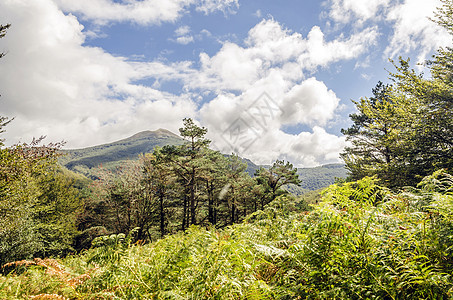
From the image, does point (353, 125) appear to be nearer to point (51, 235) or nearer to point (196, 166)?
point (196, 166)

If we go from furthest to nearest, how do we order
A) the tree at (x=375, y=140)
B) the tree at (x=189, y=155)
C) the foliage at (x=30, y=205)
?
the tree at (x=189, y=155) → the tree at (x=375, y=140) → the foliage at (x=30, y=205)

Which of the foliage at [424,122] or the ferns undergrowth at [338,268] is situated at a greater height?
the foliage at [424,122]

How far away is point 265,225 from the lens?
17.6ft

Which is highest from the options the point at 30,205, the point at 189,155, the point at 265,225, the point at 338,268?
the point at 189,155

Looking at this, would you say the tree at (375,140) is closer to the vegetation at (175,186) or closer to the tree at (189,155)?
the vegetation at (175,186)

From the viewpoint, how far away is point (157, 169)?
25.0 metres

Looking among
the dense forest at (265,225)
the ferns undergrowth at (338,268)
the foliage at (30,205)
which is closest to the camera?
the ferns undergrowth at (338,268)

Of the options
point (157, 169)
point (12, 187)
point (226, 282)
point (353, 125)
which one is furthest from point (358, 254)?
point (353, 125)

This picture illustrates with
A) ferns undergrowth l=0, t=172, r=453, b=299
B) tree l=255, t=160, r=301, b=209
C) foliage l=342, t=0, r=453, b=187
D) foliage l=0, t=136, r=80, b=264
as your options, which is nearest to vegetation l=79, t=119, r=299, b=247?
tree l=255, t=160, r=301, b=209

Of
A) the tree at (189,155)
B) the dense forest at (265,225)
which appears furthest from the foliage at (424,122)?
the tree at (189,155)

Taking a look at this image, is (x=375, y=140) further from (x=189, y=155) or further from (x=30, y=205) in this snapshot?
(x=30, y=205)

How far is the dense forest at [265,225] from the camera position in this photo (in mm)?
1977

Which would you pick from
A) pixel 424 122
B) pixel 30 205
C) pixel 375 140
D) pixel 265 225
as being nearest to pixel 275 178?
pixel 375 140

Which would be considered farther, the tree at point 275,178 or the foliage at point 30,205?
the tree at point 275,178
